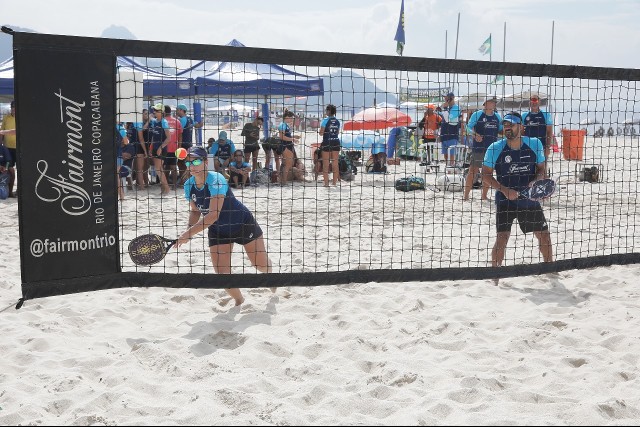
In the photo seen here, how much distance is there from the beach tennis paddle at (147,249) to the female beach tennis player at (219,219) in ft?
0.66

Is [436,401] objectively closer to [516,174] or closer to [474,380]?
[474,380]

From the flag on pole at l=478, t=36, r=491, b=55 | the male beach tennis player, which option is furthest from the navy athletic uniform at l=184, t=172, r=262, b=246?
the flag on pole at l=478, t=36, r=491, b=55

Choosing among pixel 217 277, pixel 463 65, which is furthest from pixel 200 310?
pixel 463 65

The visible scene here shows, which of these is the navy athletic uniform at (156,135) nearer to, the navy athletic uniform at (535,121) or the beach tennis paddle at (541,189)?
the navy athletic uniform at (535,121)

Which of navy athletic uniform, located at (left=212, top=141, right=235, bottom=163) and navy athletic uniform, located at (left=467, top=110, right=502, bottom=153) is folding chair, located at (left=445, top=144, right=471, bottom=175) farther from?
navy athletic uniform, located at (left=212, top=141, right=235, bottom=163)

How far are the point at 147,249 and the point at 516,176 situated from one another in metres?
2.99

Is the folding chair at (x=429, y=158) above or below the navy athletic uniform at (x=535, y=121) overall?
below

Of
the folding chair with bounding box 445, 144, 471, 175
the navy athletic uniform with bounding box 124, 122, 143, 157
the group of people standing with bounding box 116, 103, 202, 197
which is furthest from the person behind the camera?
the navy athletic uniform with bounding box 124, 122, 143, 157

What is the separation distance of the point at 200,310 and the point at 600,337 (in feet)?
8.77

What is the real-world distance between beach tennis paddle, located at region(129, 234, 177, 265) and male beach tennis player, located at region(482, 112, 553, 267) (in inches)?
104

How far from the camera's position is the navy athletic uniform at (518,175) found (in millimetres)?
5492

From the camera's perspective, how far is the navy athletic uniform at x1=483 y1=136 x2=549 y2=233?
549cm

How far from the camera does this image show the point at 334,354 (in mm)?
3871

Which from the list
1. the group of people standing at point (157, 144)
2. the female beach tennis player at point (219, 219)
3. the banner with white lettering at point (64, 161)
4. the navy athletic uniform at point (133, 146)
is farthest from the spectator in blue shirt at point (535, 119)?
the navy athletic uniform at point (133, 146)
